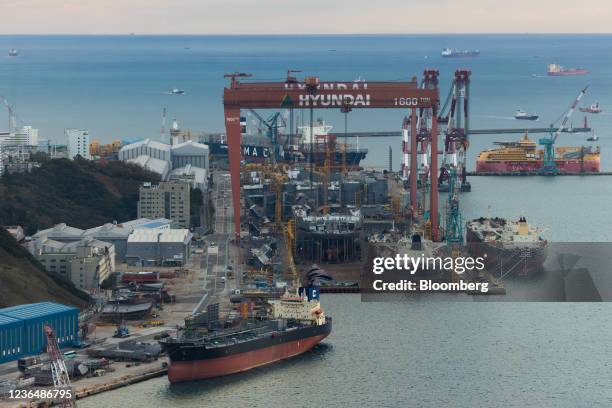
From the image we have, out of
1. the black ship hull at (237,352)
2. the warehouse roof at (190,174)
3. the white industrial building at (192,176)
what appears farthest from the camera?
the warehouse roof at (190,174)

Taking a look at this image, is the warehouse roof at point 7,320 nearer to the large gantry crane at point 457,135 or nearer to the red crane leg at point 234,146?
the red crane leg at point 234,146

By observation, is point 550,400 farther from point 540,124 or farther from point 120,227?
point 540,124

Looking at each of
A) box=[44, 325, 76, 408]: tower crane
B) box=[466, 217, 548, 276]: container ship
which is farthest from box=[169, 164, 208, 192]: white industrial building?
box=[44, 325, 76, 408]: tower crane

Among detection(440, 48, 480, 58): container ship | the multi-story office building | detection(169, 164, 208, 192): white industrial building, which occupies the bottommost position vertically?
the multi-story office building

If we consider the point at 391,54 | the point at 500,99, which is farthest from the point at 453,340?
the point at 391,54

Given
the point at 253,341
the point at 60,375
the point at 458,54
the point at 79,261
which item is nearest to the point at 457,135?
the point at 79,261

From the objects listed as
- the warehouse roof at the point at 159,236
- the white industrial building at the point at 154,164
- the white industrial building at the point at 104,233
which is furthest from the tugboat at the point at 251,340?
the white industrial building at the point at 154,164

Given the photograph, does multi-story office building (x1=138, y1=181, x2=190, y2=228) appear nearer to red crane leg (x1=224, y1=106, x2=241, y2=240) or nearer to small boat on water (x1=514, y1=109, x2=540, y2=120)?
red crane leg (x1=224, y1=106, x2=241, y2=240)
